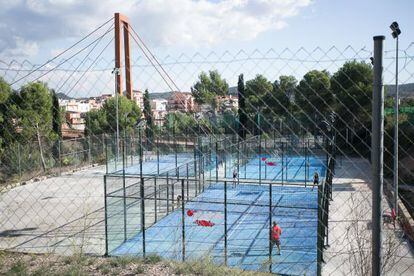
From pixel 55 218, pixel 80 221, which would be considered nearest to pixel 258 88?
pixel 80 221

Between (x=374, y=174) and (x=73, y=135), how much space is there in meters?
23.2

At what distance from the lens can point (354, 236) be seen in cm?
509

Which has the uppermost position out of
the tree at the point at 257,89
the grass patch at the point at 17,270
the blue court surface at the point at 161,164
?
the tree at the point at 257,89

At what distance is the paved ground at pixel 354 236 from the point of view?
3.14 m

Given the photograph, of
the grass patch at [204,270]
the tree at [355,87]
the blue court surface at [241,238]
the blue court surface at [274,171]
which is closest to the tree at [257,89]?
the tree at [355,87]

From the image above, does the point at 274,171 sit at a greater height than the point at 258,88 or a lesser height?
lesser

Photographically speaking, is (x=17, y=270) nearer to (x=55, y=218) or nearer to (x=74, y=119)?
(x=55, y=218)

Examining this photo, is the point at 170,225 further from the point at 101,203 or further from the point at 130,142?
Result: the point at 130,142

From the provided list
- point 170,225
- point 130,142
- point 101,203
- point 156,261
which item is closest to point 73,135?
point 130,142

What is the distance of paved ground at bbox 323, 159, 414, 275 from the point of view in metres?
3.14

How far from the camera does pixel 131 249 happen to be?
9727 millimetres

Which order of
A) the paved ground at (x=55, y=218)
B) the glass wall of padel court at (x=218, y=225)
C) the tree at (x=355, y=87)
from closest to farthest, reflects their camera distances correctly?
the tree at (x=355, y=87)
the glass wall of padel court at (x=218, y=225)
the paved ground at (x=55, y=218)

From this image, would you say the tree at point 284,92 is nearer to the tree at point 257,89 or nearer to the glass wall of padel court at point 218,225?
the tree at point 257,89

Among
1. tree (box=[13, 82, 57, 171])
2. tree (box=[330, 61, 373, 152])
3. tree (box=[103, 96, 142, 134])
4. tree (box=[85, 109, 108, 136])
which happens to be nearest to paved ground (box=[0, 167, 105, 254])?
tree (box=[13, 82, 57, 171])
